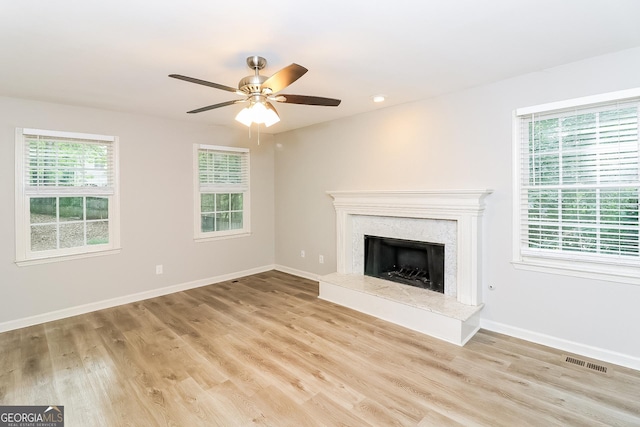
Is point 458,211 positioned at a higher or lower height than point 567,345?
higher

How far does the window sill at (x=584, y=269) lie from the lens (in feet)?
8.26

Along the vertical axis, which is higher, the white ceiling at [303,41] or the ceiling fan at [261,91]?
the white ceiling at [303,41]

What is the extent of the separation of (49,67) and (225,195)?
2.77 meters

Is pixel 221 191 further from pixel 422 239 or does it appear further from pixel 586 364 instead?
pixel 586 364

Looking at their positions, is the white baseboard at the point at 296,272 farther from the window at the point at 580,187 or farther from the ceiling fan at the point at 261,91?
the ceiling fan at the point at 261,91

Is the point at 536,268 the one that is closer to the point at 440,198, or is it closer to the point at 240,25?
the point at 440,198

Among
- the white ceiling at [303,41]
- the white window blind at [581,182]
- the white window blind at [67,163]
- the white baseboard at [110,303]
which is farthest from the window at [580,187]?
the white window blind at [67,163]

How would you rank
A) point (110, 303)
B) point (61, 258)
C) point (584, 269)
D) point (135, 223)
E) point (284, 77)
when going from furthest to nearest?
1. point (135, 223)
2. point (110, 303)
3. point (61, 258)
4. point (584, 269)
5. point (284, 77)

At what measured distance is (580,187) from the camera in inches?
107

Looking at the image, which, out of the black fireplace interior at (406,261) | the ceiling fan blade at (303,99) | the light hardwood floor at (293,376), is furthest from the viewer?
the black fireplace interior at (406,261)

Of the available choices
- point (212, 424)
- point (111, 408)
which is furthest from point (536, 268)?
point (111, 408)

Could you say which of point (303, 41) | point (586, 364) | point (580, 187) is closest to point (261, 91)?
point (303, 41)

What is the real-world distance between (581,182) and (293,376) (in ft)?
9.59

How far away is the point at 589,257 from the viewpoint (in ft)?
8.87
